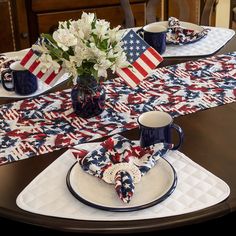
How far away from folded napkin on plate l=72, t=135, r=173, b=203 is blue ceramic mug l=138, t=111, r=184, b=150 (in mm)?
27

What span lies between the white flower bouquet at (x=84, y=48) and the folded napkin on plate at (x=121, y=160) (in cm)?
20

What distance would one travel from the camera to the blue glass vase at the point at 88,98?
1.42m

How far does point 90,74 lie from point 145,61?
0.78 feet

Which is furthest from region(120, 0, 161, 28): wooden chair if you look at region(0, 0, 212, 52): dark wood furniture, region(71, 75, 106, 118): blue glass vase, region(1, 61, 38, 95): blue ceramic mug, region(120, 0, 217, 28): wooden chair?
region(71, 75, 106, 118): blue glass vase

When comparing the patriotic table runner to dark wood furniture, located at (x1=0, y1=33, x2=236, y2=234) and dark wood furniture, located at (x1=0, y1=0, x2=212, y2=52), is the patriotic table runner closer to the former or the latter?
dark wood furniture, located at (x1=0, y1=33, x2=236, y2=234)

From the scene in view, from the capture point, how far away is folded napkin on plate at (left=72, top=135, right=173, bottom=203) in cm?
114

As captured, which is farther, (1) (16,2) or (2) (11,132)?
(1) (16,2)

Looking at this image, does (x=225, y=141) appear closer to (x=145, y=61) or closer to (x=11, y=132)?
(x=145, y=61)

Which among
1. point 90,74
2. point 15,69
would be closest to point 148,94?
point 90,74

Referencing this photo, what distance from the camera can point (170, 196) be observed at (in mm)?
1106

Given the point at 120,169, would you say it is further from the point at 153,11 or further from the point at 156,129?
the point at 153,11

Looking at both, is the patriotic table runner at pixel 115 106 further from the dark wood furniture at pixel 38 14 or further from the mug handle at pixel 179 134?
the dark wood furniture at pixel 38 14

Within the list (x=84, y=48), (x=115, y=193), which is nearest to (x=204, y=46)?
(x=84, y=48)

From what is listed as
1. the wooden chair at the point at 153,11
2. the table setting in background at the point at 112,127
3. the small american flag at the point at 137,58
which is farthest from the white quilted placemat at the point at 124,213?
the wooden chair at the point at 153,11
